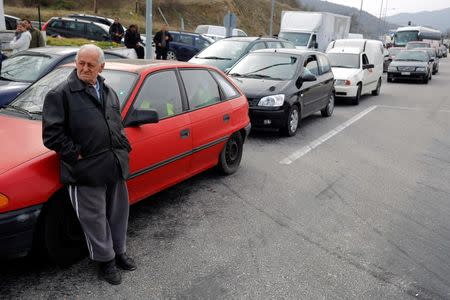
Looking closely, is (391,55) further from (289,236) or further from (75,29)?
(289,236)

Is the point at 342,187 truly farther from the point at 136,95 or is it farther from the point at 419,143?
the point at 419,143

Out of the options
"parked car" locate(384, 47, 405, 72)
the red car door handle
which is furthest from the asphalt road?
"parked car" locate(384, 47, 405, 72)

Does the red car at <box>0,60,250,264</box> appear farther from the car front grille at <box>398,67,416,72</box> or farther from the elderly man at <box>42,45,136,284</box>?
the car front grille at <box>398,67,416,72</box>

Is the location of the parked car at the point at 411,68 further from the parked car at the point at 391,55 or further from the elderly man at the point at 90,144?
the elderly man at the point at 90,144

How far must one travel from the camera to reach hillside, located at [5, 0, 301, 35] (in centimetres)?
4393

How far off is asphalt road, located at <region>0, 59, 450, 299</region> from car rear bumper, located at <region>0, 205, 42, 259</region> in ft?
1.01

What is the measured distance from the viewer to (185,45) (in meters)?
20.7

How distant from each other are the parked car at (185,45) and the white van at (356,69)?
6.51 m

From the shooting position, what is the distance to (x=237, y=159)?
6230mm

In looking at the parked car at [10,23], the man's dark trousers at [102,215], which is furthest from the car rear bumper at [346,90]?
the parked car at [10,23]

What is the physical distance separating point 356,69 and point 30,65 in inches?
372

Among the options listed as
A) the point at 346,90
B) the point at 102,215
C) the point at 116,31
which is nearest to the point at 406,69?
the point at 346,90

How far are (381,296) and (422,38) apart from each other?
41463mm

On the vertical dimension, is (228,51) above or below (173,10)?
below
